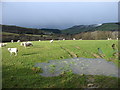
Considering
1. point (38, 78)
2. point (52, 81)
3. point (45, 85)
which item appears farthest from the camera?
point (38, 78)

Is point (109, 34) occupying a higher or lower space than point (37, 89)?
higher

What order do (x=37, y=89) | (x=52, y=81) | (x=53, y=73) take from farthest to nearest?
(x=53, y=73) → (x=52, y=81) → (x=37, y=89)

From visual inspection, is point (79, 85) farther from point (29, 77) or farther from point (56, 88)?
point (29, 77)

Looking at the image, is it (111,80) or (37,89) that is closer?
(37,89)

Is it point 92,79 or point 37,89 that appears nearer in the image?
point 37,89

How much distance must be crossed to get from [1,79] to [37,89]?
396 centimetres

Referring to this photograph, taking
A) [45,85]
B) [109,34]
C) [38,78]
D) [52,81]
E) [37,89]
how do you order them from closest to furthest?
[37,89] < [45,85] < [52,81] < [38,78] < [109,34]

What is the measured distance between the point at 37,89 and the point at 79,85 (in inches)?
125

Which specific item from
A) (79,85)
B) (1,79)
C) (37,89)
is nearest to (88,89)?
(79,85)

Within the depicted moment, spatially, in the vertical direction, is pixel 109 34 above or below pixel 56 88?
above

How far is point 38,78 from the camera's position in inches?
465

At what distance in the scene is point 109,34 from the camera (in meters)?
142

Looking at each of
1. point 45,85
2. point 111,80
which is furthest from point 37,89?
point 111,80

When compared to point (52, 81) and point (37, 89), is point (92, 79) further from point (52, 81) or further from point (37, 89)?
point (37, 89)
